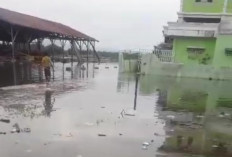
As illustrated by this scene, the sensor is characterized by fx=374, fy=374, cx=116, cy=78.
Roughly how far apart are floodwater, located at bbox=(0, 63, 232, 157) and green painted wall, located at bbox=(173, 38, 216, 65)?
476 inches

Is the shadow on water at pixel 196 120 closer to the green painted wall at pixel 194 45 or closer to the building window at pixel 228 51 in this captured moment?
the building window at pixel 228 51

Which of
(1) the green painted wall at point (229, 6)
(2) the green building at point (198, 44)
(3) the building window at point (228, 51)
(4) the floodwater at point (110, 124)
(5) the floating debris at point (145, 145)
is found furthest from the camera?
(1) the green painted wall at point (229, 6)

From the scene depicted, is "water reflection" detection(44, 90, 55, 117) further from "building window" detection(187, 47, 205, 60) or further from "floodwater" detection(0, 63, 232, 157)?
"building window" detection(187, 47, 205, 60)

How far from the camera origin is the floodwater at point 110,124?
6.66 metres

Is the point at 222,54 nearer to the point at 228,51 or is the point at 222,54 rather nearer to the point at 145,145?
the point at 228,51

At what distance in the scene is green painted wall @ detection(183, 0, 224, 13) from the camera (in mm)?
28359

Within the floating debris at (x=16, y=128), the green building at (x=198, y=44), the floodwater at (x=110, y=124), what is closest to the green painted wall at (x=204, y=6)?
the green building at (x=198, y=44)

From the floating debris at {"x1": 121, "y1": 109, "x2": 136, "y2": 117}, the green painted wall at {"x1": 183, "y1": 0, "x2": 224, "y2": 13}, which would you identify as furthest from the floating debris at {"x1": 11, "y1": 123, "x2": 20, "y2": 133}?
the green painted wall at {"x1": 183, "y1": 0, "x2": 224, "y2": 13}

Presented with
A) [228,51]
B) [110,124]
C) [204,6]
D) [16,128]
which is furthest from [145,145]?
[204,6]

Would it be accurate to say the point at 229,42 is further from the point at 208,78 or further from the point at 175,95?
the point at 175,95

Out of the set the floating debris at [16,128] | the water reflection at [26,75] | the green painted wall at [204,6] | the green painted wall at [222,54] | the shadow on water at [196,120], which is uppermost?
the green painted wall at [204,6]

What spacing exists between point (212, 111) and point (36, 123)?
580 cm

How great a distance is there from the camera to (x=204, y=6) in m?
28.6

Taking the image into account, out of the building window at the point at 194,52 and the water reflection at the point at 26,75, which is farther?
the building window at the point at 194,52
